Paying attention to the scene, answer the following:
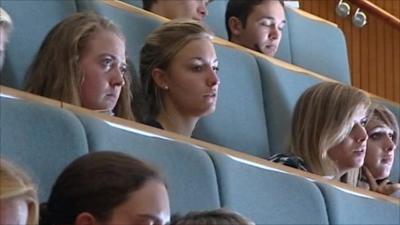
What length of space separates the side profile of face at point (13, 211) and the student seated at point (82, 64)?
0.40 m

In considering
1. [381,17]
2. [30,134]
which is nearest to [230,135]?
[30,134]

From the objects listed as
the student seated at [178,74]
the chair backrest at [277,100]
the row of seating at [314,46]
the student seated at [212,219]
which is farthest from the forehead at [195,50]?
the row of seating at [314,46]

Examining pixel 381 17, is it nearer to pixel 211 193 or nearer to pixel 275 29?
pixel 275 29

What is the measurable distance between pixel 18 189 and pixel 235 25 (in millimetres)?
1024

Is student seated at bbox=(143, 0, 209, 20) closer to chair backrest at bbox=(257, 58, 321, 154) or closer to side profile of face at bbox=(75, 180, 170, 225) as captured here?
chair backrest at bbox=(257, 58, 321, 154)

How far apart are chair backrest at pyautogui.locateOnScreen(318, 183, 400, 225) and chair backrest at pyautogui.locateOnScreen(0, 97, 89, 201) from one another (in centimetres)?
35

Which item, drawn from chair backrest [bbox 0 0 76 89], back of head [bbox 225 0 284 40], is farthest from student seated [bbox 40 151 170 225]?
back of head [bbox 225 0 284 40]

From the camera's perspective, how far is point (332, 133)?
1371mm

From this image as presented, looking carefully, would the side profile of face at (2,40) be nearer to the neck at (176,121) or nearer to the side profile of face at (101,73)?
the side profile of face at (101,73)

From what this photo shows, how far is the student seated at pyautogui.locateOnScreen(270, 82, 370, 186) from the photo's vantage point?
1.37 m

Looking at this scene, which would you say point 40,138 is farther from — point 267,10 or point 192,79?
point 267,10

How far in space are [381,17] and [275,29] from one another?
556 millimetres

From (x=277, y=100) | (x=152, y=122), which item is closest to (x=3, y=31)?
(x=152, y=122)

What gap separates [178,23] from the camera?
1.28 metres
